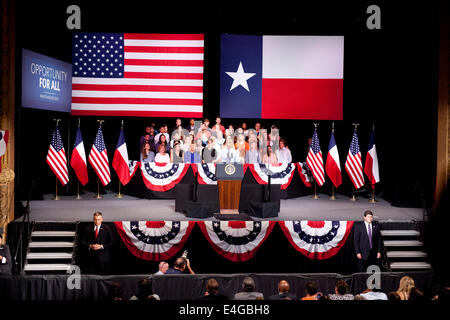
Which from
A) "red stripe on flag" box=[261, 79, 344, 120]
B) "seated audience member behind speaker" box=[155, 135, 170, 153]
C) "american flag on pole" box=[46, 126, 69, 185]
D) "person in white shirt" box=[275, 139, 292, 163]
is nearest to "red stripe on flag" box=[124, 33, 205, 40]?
"red stripe on flag" box=[261, 79, 344, 120]

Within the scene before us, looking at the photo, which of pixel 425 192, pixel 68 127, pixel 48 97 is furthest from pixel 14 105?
pixel 425 192

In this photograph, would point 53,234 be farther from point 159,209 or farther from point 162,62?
point 162,62

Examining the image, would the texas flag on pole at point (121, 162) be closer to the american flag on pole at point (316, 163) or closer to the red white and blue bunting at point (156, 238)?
the red white and blue bunting at point (156, 238)

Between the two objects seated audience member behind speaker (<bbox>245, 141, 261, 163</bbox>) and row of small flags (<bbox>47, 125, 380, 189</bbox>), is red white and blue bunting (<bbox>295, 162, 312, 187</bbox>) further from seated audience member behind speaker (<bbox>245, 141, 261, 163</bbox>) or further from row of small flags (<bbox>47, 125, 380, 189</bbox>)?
seated audience member behind speaker (<bbox>245, 141, 261, 163</bbox>)

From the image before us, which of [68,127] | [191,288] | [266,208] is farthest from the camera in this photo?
[68,127]

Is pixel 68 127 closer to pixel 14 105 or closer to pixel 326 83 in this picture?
pixel 14 105

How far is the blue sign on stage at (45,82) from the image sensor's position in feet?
36.8

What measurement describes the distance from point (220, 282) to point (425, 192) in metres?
6.23

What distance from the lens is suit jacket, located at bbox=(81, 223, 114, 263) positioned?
9.48 metres

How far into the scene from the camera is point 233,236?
1033 cm

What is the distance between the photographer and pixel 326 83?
1276 cm

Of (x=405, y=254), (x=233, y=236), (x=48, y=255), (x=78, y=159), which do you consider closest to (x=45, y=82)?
(x=78, y=159)

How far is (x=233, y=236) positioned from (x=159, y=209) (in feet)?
8.24

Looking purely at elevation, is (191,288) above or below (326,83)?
below
